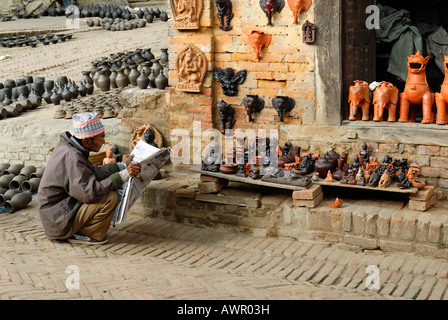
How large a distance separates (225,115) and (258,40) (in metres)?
0.98

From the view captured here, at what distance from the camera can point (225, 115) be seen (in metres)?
6.99

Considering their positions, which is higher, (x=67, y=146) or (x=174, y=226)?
(x=67, y=146)

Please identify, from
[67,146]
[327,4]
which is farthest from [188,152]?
[327,4]

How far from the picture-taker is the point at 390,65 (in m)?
8.18

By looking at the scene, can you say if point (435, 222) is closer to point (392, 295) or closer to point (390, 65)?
point (392, 295)

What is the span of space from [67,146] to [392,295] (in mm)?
3258

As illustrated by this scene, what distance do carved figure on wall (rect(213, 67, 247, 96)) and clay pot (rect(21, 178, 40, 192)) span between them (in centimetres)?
288

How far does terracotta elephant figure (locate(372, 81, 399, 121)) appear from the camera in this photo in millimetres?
6344

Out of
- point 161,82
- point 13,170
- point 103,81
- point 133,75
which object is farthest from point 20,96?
point 161,82

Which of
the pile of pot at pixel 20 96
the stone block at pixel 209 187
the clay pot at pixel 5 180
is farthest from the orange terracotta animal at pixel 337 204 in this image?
the pile of pot at pixel 20 96

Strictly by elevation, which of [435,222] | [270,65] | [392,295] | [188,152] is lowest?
→ [392,295]

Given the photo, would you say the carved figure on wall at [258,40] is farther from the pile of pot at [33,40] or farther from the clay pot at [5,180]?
the pile of pot at [33,40]

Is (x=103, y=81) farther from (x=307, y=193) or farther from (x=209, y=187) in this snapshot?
(x=307, y=193)

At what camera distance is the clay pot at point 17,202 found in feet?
23.8
